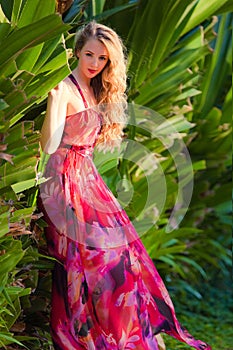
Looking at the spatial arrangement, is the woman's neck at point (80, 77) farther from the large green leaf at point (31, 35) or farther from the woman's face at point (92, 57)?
the large green leaf at point (31, 35)

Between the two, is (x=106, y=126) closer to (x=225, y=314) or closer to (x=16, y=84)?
(x=16, y=84)

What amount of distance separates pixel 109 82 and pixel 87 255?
0.56 metres

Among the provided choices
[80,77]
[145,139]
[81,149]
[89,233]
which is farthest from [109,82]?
[145,139]

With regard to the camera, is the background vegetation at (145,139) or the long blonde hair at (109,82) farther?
the long blonde hair at (109,82)

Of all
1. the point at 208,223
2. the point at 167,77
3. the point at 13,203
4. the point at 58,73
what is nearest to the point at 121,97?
the point at 58,73

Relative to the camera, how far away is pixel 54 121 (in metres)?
2.28

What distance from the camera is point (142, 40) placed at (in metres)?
3.40

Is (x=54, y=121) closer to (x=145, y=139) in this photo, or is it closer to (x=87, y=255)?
(x=87, y=255)

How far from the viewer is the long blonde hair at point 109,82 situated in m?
2.38

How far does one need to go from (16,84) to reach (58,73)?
126 millimetres

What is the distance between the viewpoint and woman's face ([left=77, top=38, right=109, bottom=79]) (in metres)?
2.37

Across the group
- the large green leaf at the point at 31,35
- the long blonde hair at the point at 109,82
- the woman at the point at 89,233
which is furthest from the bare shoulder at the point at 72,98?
the large green leaf at the point at 31,35

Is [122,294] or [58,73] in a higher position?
[58,73]

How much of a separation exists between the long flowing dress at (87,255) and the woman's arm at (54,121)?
0.09 m
